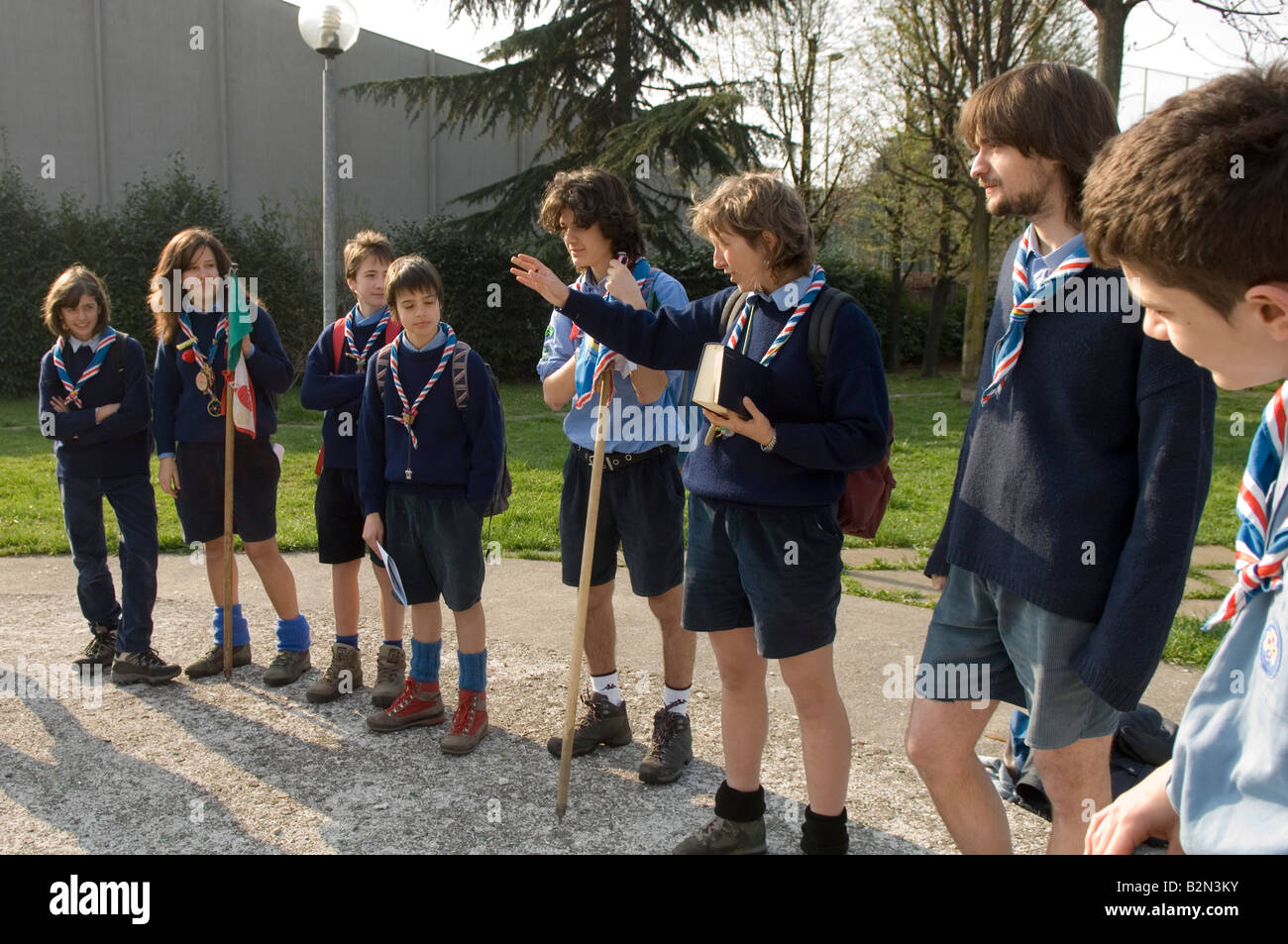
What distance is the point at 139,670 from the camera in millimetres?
4750

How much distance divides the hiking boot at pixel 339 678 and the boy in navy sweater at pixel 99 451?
86 centimetres

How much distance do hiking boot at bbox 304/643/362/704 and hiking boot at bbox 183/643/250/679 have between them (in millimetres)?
475

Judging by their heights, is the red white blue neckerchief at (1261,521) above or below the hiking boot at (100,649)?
above

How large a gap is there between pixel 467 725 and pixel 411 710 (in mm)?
303

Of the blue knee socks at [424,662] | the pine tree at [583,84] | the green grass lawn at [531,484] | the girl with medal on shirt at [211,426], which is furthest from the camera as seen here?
the pine tree at [583,84]

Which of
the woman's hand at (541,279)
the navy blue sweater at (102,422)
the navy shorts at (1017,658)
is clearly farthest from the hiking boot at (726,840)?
the navy blue sweater at (102,422)

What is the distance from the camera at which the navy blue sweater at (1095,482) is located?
2.13 m

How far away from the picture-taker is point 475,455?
4.14 m

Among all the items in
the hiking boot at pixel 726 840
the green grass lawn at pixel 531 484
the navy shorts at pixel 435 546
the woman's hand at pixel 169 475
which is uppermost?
the woman's hand at pixel 169 475

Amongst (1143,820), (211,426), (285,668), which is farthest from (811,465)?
(211,426)

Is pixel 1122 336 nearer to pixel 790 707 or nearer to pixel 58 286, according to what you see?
pixel 790 707

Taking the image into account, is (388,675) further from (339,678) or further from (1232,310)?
(1232,310)

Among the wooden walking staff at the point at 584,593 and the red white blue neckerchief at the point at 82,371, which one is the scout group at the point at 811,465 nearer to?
the red white blue neckerchief at the point at 82,371

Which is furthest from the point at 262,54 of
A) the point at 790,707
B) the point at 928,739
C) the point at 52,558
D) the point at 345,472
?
the point at 928,739
